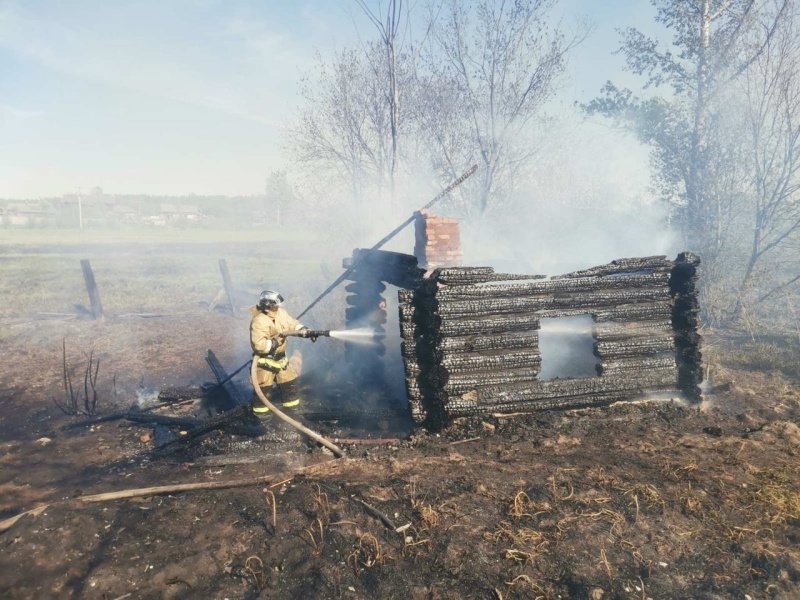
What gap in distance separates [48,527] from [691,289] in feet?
28.1

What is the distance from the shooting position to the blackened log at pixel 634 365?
697 cm

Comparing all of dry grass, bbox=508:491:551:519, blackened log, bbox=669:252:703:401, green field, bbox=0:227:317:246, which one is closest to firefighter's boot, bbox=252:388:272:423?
dry grass, bbox=508:491:551:519

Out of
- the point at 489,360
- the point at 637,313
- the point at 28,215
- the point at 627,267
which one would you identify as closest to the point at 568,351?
the point at 637,313

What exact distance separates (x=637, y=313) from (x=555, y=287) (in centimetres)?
143

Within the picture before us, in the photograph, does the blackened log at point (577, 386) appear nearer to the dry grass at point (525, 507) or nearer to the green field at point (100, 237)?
the dry grass at point (525, 507)

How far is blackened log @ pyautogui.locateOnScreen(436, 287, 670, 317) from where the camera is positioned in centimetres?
655

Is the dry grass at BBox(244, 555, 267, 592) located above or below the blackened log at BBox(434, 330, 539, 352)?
below

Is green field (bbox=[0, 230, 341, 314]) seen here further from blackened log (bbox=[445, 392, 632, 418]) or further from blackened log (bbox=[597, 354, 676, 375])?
blackened log (bbox=[597, 354, 676, 375])

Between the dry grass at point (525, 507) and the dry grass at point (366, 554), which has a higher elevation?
the dry grass at point (525, 507)

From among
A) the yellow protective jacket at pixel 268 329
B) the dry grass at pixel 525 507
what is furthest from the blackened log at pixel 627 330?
the yellow protective jacket at pixel 268 329

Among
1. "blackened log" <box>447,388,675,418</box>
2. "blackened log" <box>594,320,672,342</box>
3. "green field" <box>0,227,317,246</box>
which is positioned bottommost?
"blackened log" <box>447,388,675,418</box>

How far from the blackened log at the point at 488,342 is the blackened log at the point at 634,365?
1.13 m

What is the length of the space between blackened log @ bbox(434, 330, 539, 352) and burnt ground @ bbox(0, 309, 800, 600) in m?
1.10

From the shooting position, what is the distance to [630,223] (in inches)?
763
